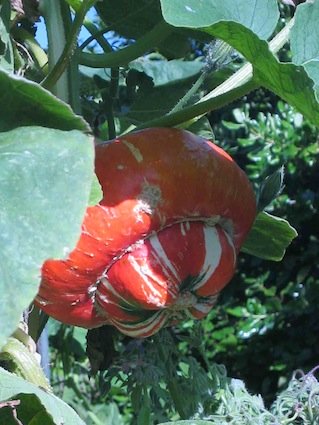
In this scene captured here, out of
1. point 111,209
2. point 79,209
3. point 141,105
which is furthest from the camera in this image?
point 141,105

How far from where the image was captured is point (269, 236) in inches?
34.1

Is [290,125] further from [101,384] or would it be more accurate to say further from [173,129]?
[173,129]

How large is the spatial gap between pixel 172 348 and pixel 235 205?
229 millimetres

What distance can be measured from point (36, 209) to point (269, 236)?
41 cm

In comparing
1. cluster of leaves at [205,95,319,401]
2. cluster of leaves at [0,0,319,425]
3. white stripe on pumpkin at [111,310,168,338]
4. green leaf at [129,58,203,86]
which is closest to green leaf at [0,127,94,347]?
cluster of leaves at [0,0,319,425]

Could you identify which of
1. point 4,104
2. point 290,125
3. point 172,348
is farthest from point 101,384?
point 290,125

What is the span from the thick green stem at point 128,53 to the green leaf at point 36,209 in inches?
11.9

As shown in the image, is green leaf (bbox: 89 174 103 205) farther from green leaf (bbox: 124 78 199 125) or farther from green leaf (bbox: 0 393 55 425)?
green leaf (bbox: 124 78 199 125)

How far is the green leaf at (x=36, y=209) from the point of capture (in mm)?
492

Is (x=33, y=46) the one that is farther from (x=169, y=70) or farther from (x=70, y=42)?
(x=169, y=70)

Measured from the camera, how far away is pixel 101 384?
922 mm

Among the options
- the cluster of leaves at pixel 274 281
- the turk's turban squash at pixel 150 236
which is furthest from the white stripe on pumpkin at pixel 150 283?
the cluster of leaves at pixel 274 281

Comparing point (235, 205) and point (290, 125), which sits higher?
point (235, 205)

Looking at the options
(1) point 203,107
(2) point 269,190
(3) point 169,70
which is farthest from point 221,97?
(3) point 169,70
